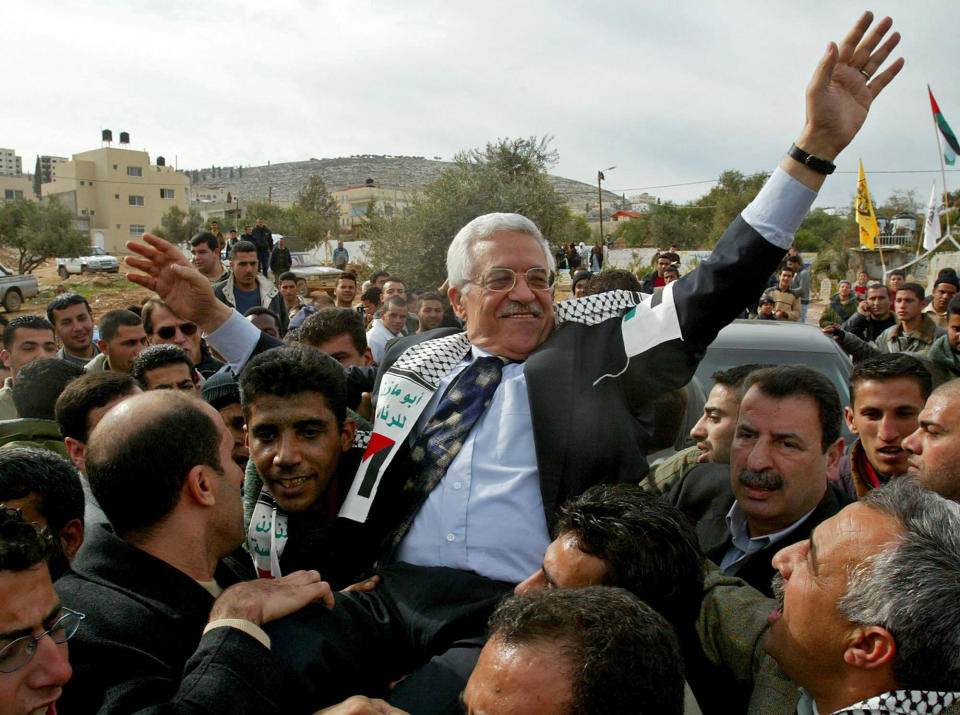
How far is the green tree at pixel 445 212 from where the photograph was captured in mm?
22453

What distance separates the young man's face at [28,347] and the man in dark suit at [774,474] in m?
4.84

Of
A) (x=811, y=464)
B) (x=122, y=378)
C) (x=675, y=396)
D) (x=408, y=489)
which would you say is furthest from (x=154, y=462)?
(x=675, y=396)

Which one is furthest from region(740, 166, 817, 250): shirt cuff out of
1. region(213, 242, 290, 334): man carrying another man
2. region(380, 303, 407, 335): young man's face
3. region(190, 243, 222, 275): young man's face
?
region(190, 243, 222, 275): young man's face

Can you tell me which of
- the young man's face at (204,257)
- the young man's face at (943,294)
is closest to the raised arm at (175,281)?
the young man's face at (204,257)

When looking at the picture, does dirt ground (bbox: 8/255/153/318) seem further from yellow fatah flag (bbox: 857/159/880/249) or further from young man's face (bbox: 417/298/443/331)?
yellow fatah flag (bbox: 857/159/880/249)

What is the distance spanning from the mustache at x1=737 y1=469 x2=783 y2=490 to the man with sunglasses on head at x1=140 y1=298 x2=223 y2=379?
138 inches

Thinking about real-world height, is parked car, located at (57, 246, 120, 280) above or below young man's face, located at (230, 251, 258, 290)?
above

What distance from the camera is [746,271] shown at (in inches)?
86.3

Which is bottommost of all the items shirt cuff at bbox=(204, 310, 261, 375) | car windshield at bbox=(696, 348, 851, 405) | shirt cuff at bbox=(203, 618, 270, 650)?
shirt cuff at bbox=(203, 618, 270, 650)

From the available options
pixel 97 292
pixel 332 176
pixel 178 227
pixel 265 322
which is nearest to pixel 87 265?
pixel 97 292

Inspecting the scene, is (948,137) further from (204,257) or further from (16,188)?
(16,188)

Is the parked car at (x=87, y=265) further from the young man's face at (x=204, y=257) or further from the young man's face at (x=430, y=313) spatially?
the young man's face at (x=430, y=313)

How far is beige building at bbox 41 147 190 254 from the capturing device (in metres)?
73.9

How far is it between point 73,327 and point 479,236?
4718mm
